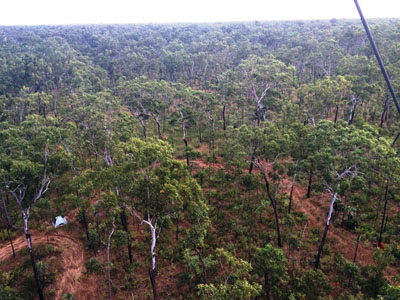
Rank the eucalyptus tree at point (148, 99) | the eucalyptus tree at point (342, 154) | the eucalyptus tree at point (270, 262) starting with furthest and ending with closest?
the eucalyptus tree at point (148, 99) → the eucalyptus tree at point (342, 154) → the eucalyptus tree at point (270, 262)

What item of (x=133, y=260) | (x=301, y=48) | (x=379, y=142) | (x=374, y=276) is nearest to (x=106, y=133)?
(x=133, y=260)

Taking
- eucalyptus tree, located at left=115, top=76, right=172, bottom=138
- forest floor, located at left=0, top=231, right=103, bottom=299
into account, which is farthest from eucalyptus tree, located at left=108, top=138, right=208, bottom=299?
eucalyptus tree, located at left=115, top=76, right=172, bottom=138

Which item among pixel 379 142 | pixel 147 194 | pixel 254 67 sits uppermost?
pixel 254 67

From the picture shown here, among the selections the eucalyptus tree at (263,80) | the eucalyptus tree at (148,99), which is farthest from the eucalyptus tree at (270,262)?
the eucalyptus tree at (148,99)

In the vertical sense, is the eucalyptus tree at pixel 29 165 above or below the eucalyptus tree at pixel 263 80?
below

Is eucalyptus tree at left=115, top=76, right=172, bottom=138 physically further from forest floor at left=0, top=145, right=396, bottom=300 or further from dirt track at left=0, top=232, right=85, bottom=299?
dirt track at left=0, top=232, right=85, bottom=299

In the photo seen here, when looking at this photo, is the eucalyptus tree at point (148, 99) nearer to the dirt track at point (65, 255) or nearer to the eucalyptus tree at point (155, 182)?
the dirt track at point (65, 255)

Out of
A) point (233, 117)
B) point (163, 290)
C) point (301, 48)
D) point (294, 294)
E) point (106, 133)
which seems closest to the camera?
point (294, 294)

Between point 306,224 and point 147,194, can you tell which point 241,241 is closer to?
point 306,224

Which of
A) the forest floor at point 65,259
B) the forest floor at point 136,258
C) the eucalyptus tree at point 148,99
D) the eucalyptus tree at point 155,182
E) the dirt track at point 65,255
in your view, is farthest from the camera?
the eucalyptus tree at point 148,99

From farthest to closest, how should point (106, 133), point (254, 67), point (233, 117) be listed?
1. point (233, 117)
2. point (254, 67)
3. point (106, 133)
